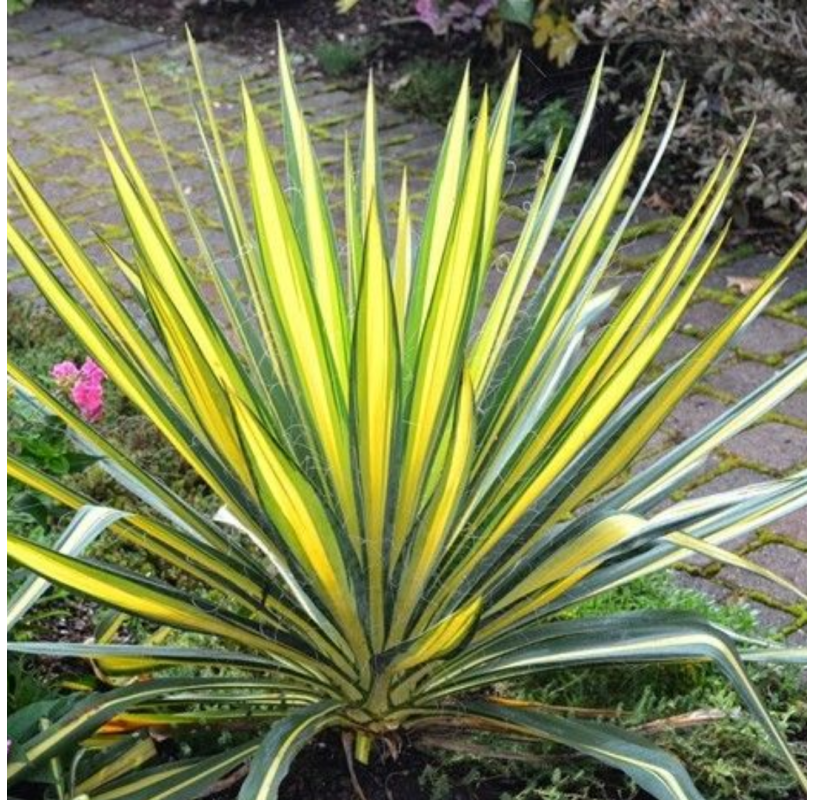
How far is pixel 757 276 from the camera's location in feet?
14.4

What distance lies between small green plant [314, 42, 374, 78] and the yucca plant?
14.4 ft

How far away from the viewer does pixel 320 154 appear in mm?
5488

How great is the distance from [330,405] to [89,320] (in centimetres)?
36

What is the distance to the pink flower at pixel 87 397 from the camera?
262 cm

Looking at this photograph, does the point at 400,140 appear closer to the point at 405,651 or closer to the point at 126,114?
the point at 126,114

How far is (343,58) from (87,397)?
4108 millimetres

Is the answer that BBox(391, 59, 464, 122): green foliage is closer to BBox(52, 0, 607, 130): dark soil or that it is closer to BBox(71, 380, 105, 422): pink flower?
BBox(52, 0, 607, 130): dark soil

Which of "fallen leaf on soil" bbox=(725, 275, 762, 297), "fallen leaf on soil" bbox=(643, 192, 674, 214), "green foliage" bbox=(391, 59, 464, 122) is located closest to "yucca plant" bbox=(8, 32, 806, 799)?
"fallen leaf on soil" bbox=(725, 275, 762, 297)

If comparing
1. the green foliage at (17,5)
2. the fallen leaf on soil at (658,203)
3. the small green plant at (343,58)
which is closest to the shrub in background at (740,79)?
the fallen leaf on soil at (658,203)

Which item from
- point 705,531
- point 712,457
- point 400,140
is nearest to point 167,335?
point 705,531

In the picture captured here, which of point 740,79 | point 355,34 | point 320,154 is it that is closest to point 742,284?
point 740,79

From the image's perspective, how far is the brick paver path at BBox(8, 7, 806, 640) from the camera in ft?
10.9

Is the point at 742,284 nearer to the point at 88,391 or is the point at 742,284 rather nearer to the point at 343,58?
the point at 88,391

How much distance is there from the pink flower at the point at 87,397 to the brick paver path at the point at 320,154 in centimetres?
63
